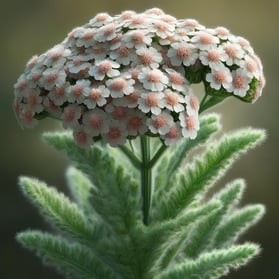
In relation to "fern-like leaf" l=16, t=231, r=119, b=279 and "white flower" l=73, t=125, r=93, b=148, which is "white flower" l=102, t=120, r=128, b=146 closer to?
"white flower" l=73, t=125, r=93, b=148

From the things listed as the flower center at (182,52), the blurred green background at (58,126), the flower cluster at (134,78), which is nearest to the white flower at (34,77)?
the flower cluster at (134,78)

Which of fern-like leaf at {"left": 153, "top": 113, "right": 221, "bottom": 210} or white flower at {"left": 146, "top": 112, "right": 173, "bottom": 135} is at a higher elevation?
fern-like leaf at {"left": 153, "top": 113, "right": 221, "bottom": 210}

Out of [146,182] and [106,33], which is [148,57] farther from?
[146,182]

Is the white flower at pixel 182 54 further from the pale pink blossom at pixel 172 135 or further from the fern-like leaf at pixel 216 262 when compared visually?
the fern-like leaf at pixel 216 262

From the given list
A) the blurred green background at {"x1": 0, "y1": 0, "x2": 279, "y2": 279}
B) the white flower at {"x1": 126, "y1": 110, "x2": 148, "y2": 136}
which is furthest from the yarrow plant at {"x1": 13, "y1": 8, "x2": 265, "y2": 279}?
the blurred green background at {"x1": 0, "y1": 0, "x2": 279, "y2": 279}

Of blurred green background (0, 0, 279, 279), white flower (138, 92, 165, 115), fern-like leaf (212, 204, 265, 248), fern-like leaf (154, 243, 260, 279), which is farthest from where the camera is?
blurred green background (0, 0, 279, 279)

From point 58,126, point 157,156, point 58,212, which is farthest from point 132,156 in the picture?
point 58,126
